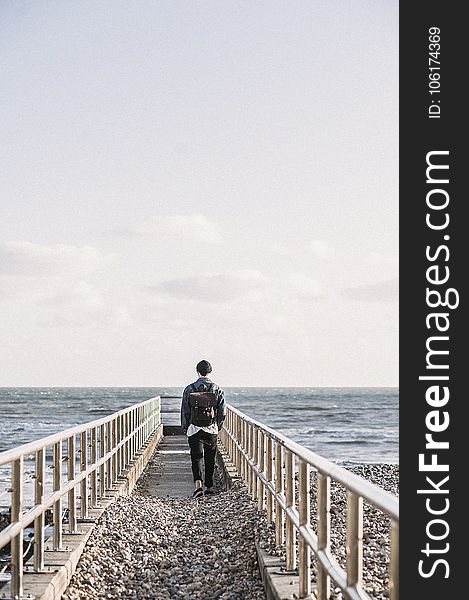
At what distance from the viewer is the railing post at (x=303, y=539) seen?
686cm

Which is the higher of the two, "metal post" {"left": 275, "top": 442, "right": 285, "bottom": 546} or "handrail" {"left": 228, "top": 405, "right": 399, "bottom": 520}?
"handrail" {"left": 228, "top": 405, "right": 399, "bottom": 520}

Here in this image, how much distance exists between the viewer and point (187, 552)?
10430mm

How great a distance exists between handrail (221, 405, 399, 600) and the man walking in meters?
2.17

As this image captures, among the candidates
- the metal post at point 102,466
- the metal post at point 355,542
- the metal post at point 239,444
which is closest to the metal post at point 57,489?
the metal post at point 355,542

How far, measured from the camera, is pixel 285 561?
818 centimetres

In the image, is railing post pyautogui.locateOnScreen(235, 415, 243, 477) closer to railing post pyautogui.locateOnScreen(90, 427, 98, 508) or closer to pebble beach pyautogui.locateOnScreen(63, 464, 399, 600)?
pebble beach pyautogui.locateOnScreen(63, 464, 399, 600)

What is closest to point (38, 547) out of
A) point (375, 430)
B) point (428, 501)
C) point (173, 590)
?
point (173, 590)

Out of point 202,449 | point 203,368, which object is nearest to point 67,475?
point 203,368

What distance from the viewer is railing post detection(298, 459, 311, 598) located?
686 cm

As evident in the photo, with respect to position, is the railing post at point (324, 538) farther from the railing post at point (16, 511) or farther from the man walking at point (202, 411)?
the man walking at point (202, 411)

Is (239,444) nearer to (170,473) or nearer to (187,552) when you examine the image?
(170,473)

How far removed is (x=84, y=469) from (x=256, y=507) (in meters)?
→ 2.49

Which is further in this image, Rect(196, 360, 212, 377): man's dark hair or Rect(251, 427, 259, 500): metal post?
Rect(196, 360, 212, 377): man's dark hair

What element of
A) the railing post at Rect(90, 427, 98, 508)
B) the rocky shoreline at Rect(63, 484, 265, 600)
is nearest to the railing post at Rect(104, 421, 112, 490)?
the rocky shoreline at Rect(63, 484, 265, 600)
